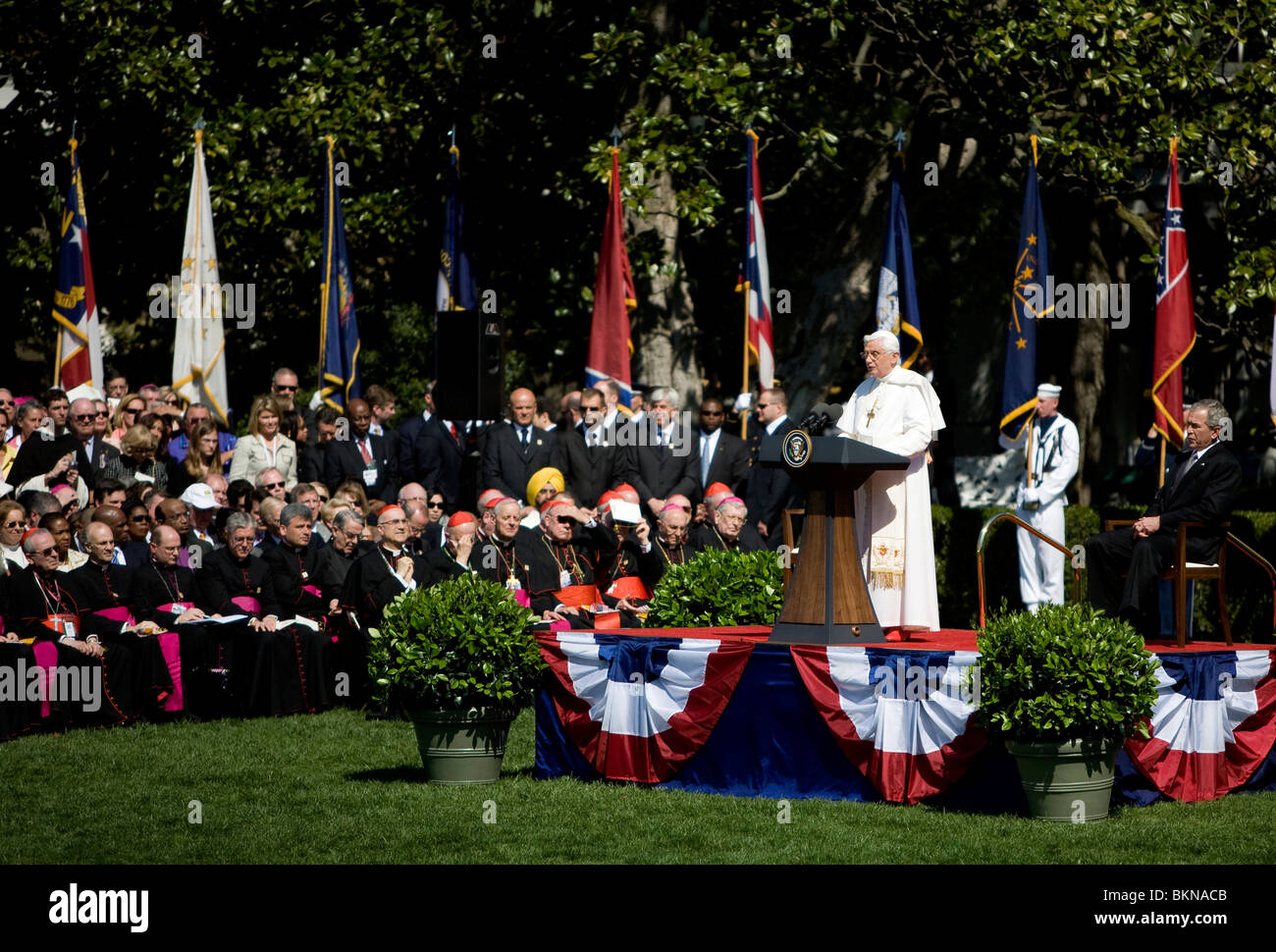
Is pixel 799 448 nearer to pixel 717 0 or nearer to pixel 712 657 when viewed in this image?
pixel 712 657

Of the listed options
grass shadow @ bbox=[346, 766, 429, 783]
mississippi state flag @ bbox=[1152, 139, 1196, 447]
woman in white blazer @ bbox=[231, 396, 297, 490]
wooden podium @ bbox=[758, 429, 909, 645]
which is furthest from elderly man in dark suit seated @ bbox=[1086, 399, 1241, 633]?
woman in white blazer @ bbox=[231, 396, 297, 490]

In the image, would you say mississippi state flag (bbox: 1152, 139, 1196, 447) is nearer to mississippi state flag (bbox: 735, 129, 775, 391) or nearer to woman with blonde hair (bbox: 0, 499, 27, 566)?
mississippi state flag (bbox: 735, 129, 775, 391)

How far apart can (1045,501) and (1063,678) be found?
268 inches

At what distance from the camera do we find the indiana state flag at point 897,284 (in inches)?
639

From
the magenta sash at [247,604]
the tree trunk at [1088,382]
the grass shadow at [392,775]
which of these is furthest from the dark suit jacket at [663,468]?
the tree trunk at [1088,382]

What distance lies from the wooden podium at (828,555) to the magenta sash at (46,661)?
5.23 m

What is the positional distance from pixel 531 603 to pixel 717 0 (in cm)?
808

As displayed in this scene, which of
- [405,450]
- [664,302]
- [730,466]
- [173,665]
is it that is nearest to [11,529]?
[173,665]

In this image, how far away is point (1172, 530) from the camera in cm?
Result: 1072

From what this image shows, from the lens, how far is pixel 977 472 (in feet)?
81.0

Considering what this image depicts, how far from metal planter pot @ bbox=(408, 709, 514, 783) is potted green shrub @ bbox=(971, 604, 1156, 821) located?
2.75 metres

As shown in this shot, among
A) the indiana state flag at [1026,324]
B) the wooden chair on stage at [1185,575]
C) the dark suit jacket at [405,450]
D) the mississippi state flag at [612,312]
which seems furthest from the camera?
the mississippi state flag at [612,312]

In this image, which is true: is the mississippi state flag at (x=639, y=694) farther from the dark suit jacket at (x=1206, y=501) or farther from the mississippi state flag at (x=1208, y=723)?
the dark suit jacket at (x=1206, y=501)

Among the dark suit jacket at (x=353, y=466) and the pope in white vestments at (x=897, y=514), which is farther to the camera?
the dark suit jacket at (x=353, y=466)
